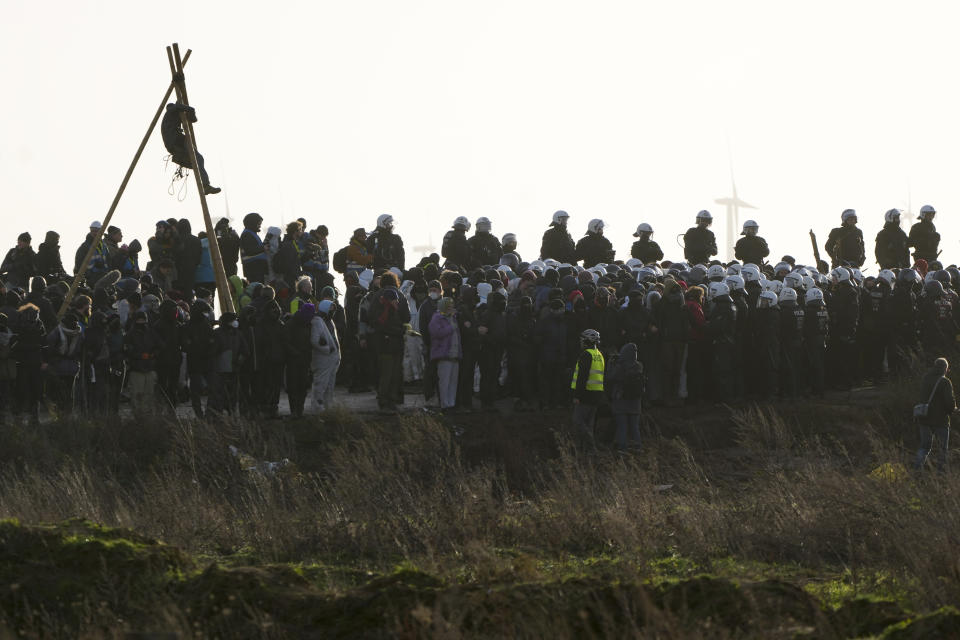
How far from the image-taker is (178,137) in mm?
24234

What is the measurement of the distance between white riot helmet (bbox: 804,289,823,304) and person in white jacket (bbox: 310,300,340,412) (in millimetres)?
8143

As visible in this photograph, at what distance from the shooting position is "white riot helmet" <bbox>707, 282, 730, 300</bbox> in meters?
26.0

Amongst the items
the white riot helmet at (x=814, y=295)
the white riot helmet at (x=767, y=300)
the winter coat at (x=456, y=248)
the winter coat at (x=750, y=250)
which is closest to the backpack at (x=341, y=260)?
the winter coat at (x=456, y=248)

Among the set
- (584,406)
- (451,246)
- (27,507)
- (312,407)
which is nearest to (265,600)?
(27,507)

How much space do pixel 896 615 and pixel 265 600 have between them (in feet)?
15.7

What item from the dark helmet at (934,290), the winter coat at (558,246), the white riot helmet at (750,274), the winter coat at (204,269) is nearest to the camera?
the winter coat at (204,269)

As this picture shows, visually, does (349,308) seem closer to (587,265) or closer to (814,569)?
(587,265)

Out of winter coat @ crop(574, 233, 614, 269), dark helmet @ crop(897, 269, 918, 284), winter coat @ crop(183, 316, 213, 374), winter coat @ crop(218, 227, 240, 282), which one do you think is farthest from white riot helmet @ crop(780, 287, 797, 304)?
winter coat @ crop(183, 316, 213, 374)

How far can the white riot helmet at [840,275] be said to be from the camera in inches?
1107

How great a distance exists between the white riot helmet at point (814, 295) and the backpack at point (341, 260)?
809 cm

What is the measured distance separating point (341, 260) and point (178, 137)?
210 inches

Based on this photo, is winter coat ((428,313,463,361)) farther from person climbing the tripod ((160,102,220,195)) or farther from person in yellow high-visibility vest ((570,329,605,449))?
person climbing the tripod ((160,102,220,195))

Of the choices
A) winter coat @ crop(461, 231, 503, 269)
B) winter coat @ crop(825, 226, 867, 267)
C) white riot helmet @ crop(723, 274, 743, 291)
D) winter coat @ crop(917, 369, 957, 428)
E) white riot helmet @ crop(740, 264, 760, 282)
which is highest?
winter coat @ crop(825, 226, 867, 267)

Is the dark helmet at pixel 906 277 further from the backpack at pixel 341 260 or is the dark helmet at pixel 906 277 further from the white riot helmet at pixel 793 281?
the backpack at pixel 341 260
